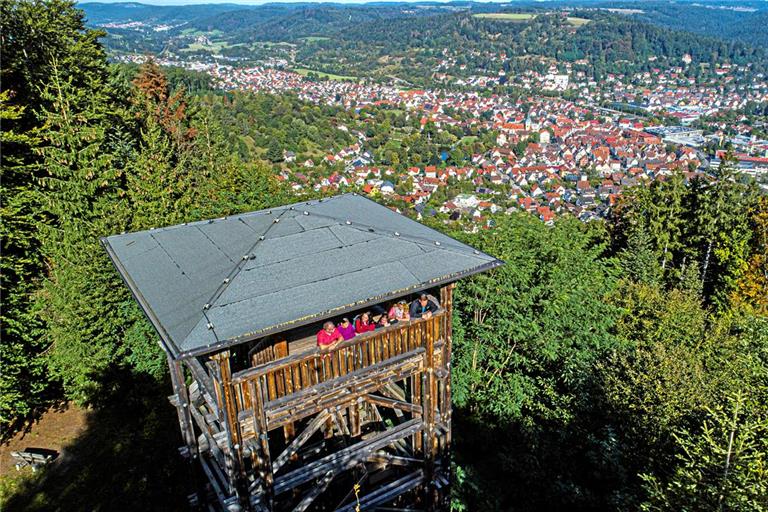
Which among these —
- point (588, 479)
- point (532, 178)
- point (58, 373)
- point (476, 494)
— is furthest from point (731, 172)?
point (532, 178)

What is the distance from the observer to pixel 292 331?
28.6 ft

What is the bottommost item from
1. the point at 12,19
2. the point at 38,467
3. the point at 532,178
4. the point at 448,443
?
the point at 532,178

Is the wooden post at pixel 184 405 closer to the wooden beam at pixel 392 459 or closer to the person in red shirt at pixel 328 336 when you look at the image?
the person in red shirt at pixel 328 336

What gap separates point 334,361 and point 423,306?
6.17 feet

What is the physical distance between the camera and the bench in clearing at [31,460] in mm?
13180

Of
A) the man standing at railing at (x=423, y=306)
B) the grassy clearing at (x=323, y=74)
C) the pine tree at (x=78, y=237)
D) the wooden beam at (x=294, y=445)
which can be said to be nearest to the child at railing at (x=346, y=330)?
the man standing at railing at (x=423, y=306)

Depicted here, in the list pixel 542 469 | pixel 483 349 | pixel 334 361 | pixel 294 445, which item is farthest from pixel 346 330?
pixel 483 349

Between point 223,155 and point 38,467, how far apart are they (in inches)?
805

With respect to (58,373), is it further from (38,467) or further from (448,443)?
(448,443)

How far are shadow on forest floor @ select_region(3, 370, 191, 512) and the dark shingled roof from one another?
6.11m

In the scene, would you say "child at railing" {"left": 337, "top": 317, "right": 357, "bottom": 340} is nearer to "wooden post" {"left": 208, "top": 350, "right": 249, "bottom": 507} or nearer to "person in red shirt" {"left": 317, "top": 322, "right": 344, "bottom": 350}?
"person in red shirt" {"left": 317, "top": 322, "right": 344, "bottom": 350}

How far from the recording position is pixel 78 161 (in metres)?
17.6

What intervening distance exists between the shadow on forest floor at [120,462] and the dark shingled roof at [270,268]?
6.11m

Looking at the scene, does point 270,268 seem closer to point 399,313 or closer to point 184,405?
point 399,313
